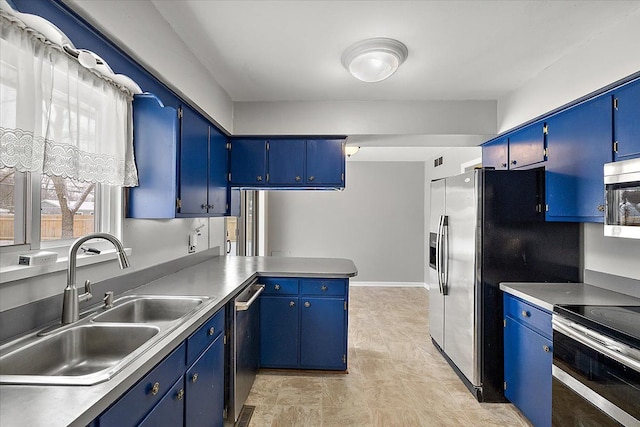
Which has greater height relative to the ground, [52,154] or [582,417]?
[52,154]

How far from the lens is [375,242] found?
6.27 metres

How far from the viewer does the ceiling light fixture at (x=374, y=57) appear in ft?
6.92

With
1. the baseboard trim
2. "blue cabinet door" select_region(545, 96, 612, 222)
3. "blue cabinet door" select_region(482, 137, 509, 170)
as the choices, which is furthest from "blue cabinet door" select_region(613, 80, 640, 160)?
the baseboard trim

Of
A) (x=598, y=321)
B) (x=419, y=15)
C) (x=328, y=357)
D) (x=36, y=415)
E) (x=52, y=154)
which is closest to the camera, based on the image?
(x=36, y=415)

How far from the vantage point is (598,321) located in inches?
62.6

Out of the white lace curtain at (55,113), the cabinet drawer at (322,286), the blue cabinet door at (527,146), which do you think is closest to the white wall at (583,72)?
the blue cabinet door at (527,146)

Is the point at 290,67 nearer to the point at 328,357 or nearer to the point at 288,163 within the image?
the point at 288,163

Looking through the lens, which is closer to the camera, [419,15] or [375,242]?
[419,15]

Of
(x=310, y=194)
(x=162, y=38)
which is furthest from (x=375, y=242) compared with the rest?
(x=162, y=38)

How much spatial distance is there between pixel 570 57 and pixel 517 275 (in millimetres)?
1589

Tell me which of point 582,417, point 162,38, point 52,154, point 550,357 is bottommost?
point 582,417

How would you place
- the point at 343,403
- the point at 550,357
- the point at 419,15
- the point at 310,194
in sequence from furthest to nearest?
the point at 310,194, the point at 343,403, the point at 550,357, the point at 419,15

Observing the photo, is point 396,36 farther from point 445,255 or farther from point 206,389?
point 206,389

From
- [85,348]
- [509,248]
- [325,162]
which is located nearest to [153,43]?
[85,348]
